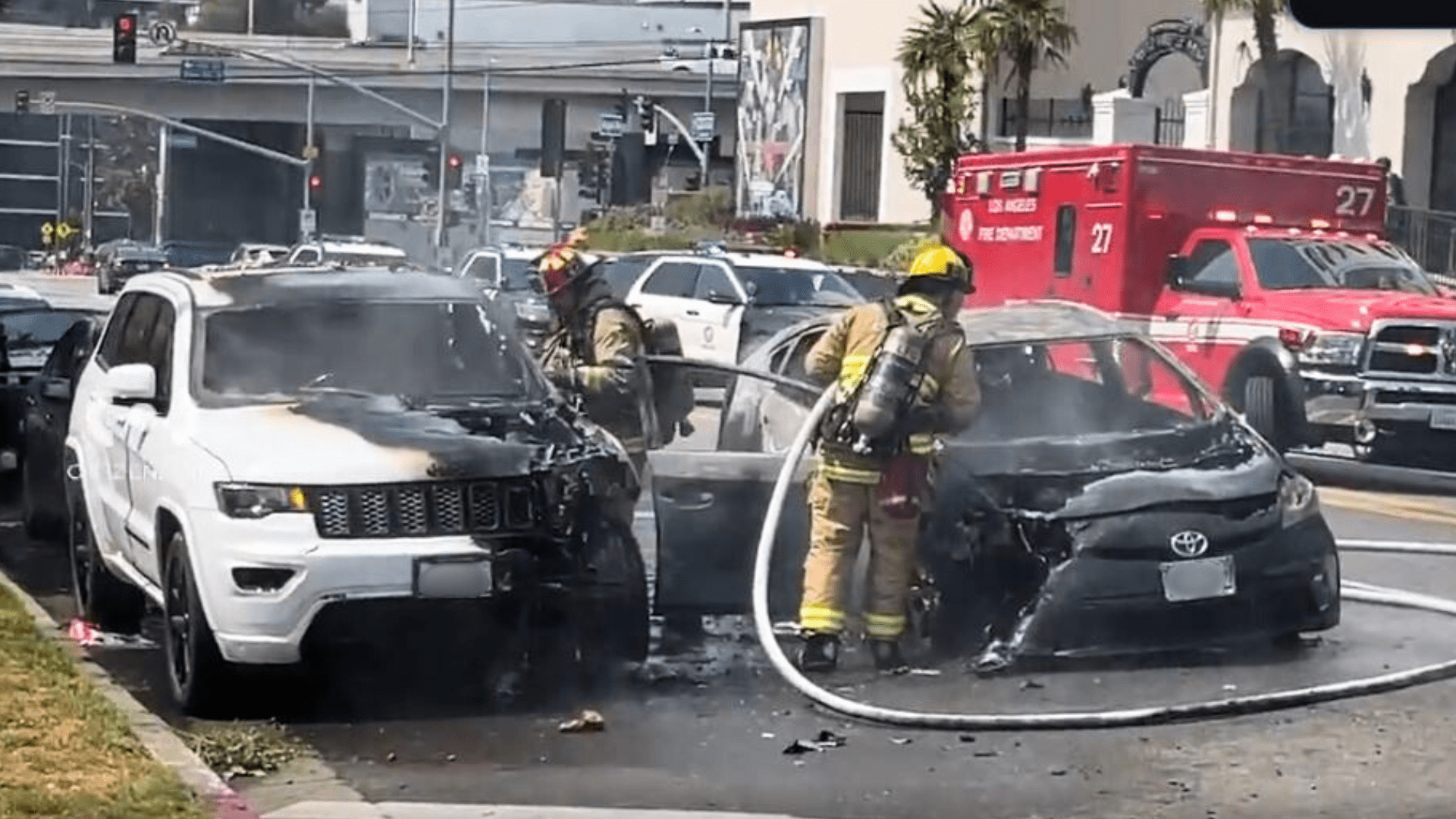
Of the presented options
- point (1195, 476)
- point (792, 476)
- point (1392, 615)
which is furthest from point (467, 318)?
point (1392, 615)

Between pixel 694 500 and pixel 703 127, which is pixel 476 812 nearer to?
pixel 694 500

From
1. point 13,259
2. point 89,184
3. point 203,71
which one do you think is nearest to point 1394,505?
point 203,71

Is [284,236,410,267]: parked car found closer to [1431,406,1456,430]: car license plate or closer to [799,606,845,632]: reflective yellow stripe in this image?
[1431,406,1456,430]: car license plate

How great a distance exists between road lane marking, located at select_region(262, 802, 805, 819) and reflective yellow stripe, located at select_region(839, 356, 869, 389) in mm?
2596

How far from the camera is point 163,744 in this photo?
8.37m

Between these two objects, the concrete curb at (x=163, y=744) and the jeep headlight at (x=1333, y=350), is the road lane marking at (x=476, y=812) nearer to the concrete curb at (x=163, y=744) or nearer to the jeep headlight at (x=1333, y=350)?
the concrete curb at (x=163, y=744)

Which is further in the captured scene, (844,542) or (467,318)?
(467,318)

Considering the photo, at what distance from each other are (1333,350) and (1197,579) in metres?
9.13

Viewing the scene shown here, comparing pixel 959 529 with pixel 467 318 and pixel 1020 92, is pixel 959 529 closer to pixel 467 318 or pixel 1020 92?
pixel 467 318

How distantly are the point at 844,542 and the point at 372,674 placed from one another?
1877 millimetres

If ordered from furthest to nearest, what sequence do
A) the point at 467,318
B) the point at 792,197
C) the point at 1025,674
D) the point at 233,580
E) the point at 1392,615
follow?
the point at 792,197, the point at 1392,615, the point at 467,318, the point at 1025,674, the point at 233,580

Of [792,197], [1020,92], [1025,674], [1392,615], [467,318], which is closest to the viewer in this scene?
[1025,674]

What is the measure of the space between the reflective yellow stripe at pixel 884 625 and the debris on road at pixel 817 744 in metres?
1.05

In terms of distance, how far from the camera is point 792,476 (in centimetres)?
1019
